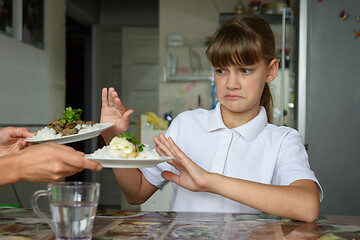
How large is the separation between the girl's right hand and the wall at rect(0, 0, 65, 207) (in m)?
1.61

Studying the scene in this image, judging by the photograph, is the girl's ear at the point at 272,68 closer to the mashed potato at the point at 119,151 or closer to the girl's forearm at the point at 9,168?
the mashed potato at the point at 119,151

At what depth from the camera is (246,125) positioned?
144cm

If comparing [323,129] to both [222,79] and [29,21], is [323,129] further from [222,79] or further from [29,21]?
[29,21]

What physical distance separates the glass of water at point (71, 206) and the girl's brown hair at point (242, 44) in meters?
0.72

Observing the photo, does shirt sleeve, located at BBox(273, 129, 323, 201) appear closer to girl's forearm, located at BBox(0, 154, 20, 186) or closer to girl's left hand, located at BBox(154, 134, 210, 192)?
girl's left hand, located at BBox(154, 134, 210, 192)

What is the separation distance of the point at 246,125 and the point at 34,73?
2.73 meters

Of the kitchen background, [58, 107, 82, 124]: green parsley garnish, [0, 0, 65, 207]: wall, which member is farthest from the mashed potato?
[0, 0, 65, 207]: wall

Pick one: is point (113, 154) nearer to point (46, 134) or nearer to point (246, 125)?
point (46, 134)

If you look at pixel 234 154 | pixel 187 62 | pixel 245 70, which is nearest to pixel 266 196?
pixel 234 154

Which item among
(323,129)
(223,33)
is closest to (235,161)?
(223,33)

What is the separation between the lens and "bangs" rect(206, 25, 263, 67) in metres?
1.34

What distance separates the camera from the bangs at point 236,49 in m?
1.34

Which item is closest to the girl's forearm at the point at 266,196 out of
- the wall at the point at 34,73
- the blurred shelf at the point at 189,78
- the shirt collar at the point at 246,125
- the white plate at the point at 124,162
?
the white plate at the point at 124,162

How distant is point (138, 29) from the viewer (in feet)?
21.3
